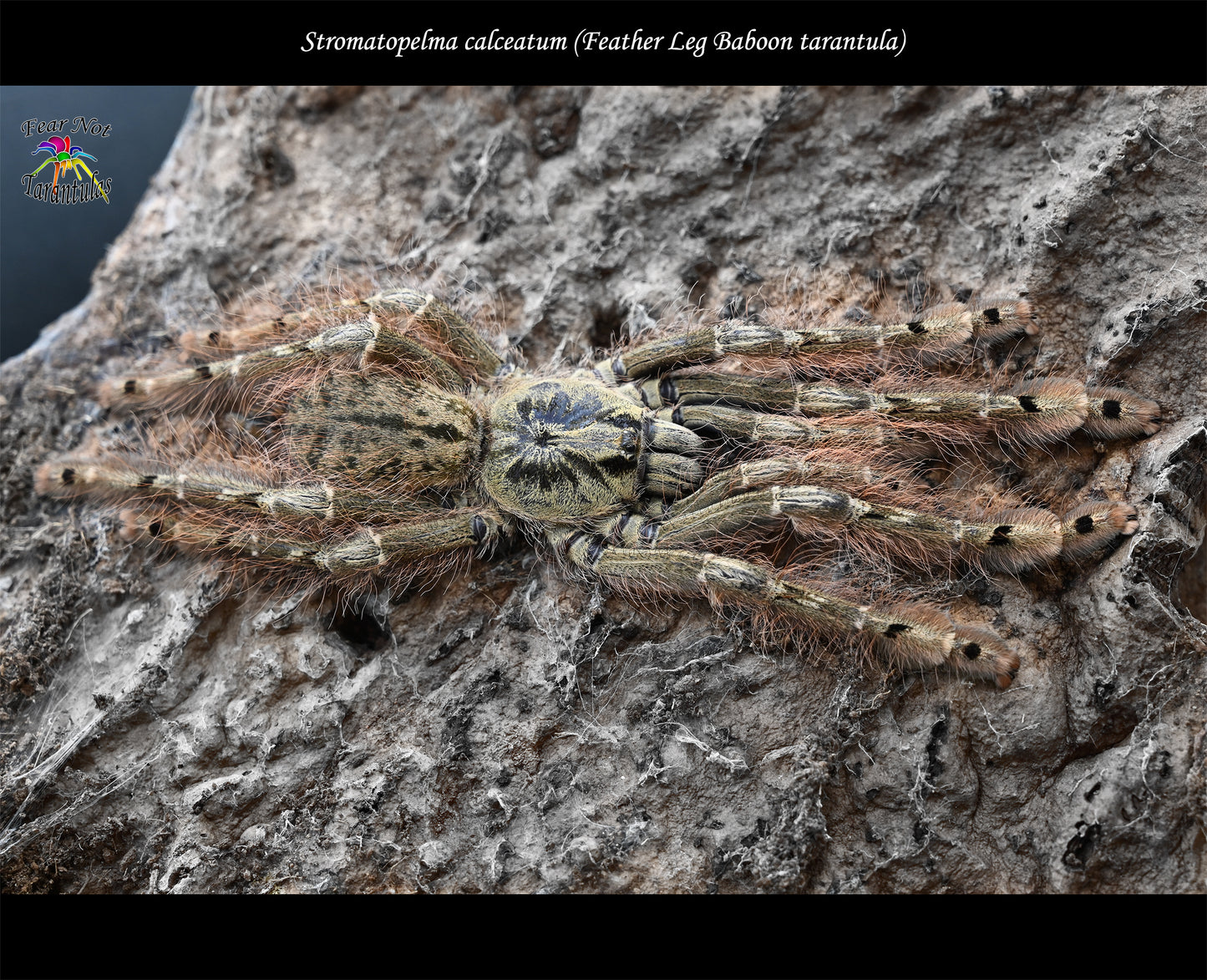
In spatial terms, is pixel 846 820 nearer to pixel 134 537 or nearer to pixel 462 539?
pixel 462 539

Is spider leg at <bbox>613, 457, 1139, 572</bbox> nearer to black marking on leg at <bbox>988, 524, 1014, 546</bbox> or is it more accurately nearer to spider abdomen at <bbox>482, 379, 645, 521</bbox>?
black marking on leg at <bbox>988, 524, 1014, 546</bbox>

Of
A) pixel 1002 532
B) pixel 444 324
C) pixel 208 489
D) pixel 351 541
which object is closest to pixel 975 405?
pixel 1002 532

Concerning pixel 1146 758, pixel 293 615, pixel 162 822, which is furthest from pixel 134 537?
pixel 1146 758

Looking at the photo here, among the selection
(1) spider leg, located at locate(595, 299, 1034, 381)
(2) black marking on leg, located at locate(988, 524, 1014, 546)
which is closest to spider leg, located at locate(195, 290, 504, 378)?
(1) spider leg, located at locate(595, 299, 1034, 381)

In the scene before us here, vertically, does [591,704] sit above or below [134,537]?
below

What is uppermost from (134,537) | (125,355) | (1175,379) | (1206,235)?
(1206,235)

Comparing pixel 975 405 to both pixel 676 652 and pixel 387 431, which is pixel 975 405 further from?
pixel 387 431

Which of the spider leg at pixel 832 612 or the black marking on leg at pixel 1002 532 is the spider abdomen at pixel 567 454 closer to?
the spider leg at pixel 832 612
